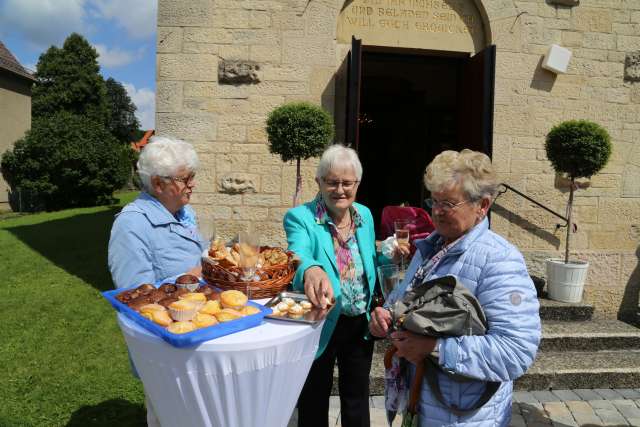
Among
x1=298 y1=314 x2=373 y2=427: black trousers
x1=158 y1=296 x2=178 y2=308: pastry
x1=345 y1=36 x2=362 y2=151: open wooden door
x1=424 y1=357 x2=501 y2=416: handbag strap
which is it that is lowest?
x1=298 y1=314 x2=373 y2=427: black trousers

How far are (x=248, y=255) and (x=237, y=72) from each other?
4.27 meters

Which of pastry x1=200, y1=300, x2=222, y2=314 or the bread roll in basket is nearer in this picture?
pastry x1=200, y1=300, x2=222, y2=314

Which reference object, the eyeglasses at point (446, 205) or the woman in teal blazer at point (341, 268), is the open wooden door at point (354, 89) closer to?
the woman in teal blazer at point (341, 268)

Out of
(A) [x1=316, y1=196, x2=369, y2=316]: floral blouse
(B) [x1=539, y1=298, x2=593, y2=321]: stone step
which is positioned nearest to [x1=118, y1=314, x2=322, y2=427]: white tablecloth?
(A) [x1=316, y1=196, x2=369, y2=316]: floral blouse

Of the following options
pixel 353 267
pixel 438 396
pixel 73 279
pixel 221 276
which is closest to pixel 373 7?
pixel 353 267

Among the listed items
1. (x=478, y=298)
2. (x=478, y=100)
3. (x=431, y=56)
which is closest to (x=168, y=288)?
(x=478, y=298)

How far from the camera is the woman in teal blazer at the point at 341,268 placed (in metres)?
2.27

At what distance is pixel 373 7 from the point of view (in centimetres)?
606

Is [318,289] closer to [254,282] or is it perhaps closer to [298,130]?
[254,282]

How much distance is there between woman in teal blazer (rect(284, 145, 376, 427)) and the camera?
2268 millimetres

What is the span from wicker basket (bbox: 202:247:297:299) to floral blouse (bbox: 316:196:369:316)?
36 cm

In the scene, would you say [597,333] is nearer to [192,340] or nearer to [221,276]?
[221,276]

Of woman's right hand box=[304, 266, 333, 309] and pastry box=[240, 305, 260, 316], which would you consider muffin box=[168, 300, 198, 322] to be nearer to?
pastry box=[240, 305, 260, 316]

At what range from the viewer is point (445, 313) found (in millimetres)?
1520
